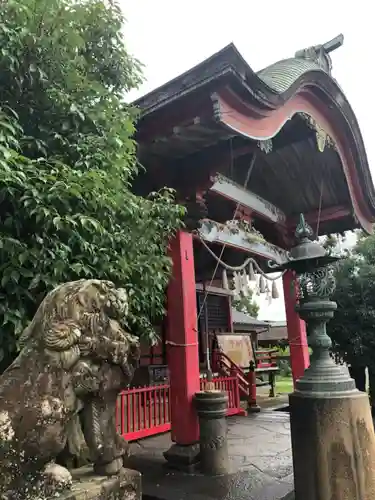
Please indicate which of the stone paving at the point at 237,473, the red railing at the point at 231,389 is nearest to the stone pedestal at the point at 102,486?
the stone paving at the point at 237,473

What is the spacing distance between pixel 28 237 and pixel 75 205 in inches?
15.5

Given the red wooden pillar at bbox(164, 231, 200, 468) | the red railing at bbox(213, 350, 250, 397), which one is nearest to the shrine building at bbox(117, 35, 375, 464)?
the red wooden pillar at bbox(164, 231, 200, 468)

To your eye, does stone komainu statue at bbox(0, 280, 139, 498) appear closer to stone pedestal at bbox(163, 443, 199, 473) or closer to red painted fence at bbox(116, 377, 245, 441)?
stone pedestal at bbox(163, 443, 199, 473)

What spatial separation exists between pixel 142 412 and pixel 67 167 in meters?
4.37

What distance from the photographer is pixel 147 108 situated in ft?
15.7

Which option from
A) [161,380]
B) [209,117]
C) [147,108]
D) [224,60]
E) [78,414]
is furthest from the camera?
[161,380]

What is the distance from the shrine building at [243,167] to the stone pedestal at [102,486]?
8.32 ft

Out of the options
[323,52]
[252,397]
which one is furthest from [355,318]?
[323,52]

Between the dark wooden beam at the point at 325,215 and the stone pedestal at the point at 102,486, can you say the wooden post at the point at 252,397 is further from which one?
the stone pedestal at the point at 102,486

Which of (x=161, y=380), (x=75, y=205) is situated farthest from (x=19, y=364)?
(x=161, y=380)

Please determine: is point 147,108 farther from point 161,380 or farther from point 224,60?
point 161,380

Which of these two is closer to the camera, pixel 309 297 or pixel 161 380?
pixel 309 297

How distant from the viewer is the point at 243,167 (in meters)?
7.43

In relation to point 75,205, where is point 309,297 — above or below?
below
